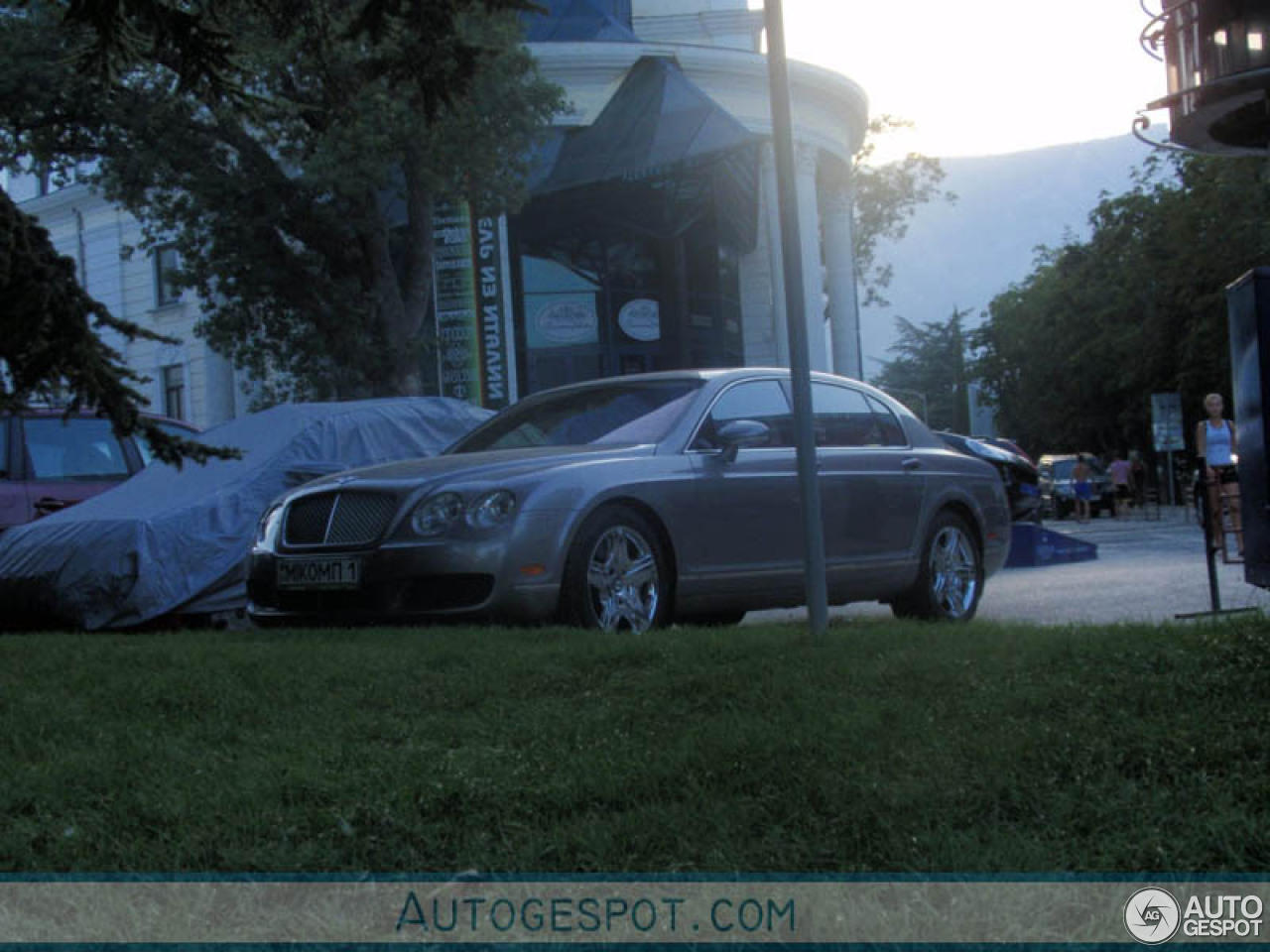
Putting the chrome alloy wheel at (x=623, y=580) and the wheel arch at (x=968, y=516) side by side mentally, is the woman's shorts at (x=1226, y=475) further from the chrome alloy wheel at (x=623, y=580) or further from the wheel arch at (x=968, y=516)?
the chrome alloy wheel at (x=623, y=580)

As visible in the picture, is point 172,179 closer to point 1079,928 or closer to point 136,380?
point 136,380

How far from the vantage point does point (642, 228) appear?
3812cm

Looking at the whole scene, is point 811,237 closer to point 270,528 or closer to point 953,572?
point 953,572

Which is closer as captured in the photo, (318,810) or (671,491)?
(318,810)

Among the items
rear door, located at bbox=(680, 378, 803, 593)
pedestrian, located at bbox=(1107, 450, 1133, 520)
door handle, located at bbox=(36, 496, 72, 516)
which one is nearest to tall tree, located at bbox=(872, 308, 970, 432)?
pedestrian, located at bbox=(1107, 450, 1133, 520)

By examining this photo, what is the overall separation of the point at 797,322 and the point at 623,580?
1.60 meters

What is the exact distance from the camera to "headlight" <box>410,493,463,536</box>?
24.1 feet

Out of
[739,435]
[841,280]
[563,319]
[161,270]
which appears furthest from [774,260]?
[739,435]

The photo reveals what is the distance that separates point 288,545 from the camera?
794 cm

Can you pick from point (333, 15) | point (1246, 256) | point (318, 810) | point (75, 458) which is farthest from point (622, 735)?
point (1246, 256)

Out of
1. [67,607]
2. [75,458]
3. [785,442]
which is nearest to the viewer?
[785,442]

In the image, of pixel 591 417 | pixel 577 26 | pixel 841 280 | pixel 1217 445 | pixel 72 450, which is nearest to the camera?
pixel 591 417

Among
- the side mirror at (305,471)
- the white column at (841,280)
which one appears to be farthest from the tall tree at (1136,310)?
the side mirror at (305,471)

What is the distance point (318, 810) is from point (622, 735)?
3.12 ft
